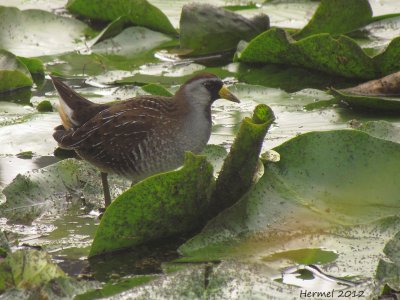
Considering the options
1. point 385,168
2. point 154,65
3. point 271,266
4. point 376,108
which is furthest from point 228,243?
point 154,65

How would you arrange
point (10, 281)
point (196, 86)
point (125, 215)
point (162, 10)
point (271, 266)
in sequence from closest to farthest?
point (10, 281), point (271, 266), point (125, 215), point (196, 86), point (162, 10)

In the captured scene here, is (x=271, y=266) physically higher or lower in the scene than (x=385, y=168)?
lower

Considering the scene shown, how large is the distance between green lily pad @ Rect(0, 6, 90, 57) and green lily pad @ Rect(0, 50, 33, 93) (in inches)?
32.8

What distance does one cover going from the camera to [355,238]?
16.2ft

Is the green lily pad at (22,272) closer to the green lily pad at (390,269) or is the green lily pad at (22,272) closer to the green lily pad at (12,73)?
the green lily pad at (390,269)

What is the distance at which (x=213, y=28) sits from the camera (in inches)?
354

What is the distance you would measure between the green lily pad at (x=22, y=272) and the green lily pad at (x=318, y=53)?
3.58 m

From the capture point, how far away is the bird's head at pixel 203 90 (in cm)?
651

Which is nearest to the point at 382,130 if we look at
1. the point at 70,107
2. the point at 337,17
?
the point at 70,107

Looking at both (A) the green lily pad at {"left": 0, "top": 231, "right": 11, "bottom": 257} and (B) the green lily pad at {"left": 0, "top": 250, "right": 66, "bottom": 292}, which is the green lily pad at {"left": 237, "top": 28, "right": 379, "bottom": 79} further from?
(B) the green lily pad at {"left": 0, "top": 250, "right": 66, "bottom": 292}

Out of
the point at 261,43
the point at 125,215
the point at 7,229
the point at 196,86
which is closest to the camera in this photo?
the point at 125,215

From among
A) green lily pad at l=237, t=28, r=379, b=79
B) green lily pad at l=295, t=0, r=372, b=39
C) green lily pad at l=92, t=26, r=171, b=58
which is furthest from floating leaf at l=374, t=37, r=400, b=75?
green lily pad at l=92, t=26, r=171, b=58

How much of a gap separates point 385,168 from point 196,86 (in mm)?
1691

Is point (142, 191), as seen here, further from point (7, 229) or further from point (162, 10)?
point (162, 10)
